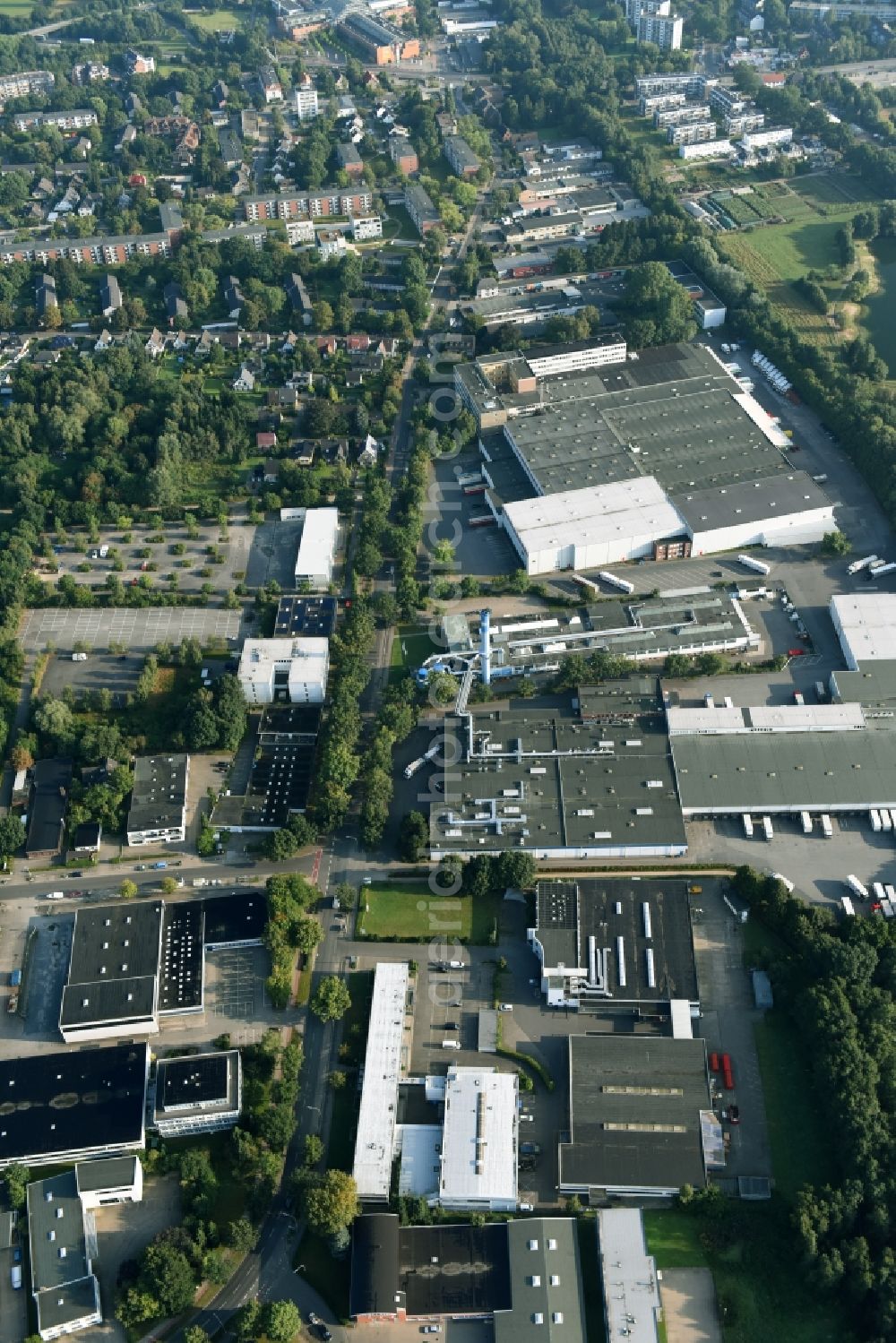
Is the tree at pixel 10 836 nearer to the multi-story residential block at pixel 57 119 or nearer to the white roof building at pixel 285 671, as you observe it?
the white roof building at pixel 285 671

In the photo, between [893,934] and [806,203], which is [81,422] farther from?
[806,203]

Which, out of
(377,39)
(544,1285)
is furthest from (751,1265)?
(377,39)

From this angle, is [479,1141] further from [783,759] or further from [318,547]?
[318,547]

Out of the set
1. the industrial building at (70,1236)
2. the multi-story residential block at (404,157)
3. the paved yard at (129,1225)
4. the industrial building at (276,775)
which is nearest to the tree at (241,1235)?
the paved yard at (129,1225)

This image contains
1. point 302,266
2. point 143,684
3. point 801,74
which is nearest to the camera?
point 143,684

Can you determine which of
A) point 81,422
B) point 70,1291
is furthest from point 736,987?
point 81,422
